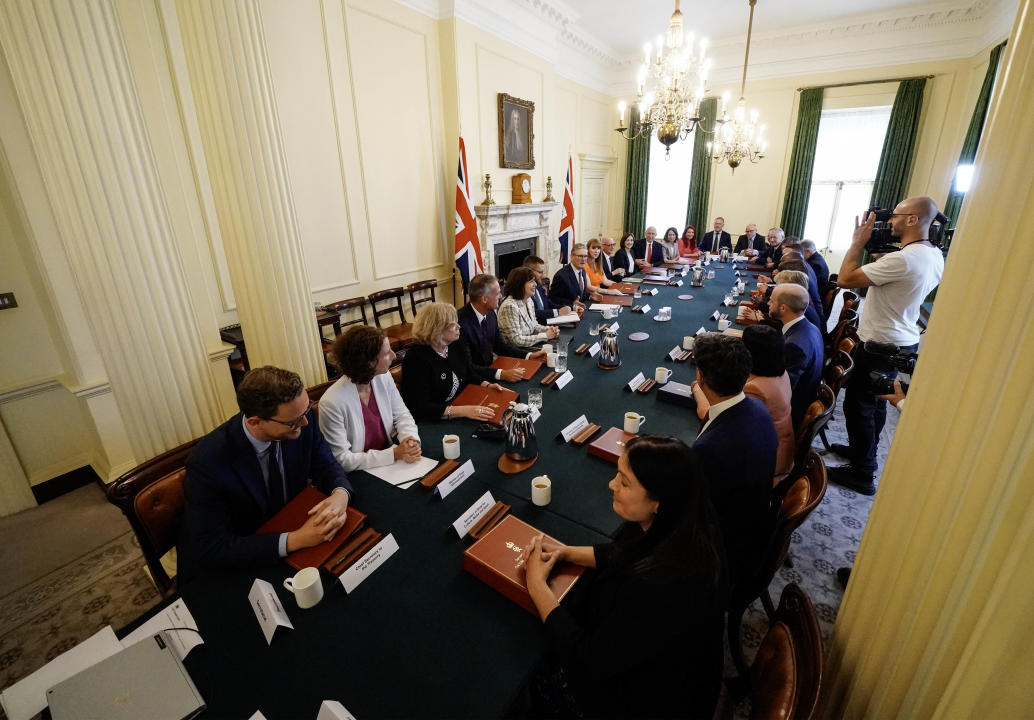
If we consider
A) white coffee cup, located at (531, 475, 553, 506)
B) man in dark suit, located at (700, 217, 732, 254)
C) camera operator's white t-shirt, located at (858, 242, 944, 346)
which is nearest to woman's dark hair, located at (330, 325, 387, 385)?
white coffee cup, located at (531, 475, 553, 506)

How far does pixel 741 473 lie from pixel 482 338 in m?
1.97

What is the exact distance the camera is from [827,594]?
2.23 metres

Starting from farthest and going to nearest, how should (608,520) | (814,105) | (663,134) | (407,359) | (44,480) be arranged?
(814,105), (663,134), (44,480), (407,359), (608,520)

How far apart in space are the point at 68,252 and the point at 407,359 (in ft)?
5.29

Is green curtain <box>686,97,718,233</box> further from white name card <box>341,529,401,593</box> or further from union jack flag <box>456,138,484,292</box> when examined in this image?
white name card <box>341,529,401,593</box>

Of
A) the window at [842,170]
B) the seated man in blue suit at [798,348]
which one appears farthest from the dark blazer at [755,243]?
the seated man in blue suit at [798,348]

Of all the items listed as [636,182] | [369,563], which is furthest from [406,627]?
[636,182]

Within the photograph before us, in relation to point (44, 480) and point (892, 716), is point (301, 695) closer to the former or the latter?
point (892, 716)

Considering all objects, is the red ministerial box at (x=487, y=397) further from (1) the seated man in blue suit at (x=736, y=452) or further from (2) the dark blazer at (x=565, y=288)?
(2) the dark blazer at (x=565, y=288)

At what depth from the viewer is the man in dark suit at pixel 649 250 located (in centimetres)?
690

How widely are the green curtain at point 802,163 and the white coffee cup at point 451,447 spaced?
27.4 ft

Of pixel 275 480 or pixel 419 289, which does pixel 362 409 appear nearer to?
Result: pixel 275 480

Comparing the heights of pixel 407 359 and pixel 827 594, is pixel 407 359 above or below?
above

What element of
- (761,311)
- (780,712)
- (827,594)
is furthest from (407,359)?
(761,311)
